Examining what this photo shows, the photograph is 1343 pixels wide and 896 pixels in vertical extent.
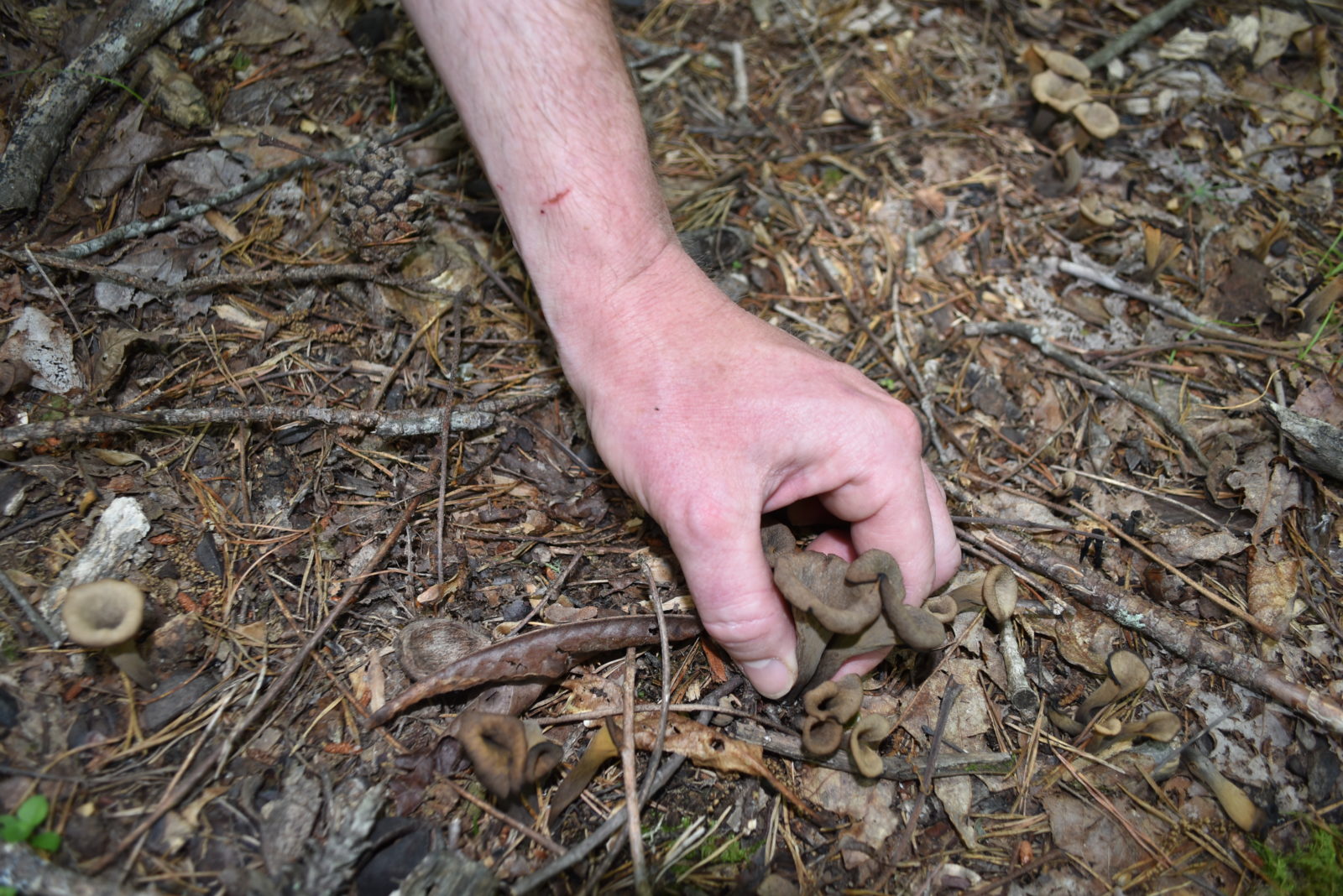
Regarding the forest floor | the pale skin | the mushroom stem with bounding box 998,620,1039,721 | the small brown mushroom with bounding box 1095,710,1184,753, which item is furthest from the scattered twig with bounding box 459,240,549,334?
the small brown mushroom with bounding box 1095,710,1184,753

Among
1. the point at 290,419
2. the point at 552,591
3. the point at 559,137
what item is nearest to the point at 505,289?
the point at 559,137

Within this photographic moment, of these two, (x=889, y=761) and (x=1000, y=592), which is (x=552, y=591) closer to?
(x=889, y=761)

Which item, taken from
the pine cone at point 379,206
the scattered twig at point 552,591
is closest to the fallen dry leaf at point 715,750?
the scattered twig at point 552,591

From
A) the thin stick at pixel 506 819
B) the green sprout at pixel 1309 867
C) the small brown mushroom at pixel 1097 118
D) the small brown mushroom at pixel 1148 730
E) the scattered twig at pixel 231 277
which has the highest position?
the scattered twig at pixel 231 277

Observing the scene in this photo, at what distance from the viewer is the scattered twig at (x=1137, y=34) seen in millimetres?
3996

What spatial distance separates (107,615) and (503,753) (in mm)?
1008

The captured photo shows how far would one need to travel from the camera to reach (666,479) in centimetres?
202

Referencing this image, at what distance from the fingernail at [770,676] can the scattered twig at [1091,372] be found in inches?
71.2

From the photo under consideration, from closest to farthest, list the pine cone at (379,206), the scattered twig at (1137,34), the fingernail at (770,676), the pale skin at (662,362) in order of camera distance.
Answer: the pale skin at (662,362)
the fingernail at (770,676)
the pine cone at (379,206)
the scattered twig at (1137,34)

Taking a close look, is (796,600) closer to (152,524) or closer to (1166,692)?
(1166,692)

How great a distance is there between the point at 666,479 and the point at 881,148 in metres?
2.49

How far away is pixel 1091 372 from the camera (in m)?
3.08

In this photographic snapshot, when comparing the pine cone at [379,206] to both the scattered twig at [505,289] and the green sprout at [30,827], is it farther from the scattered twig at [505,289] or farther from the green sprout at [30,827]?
the green sprout at [30,827]

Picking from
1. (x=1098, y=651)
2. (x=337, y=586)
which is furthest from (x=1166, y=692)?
(x=337, y=586)
